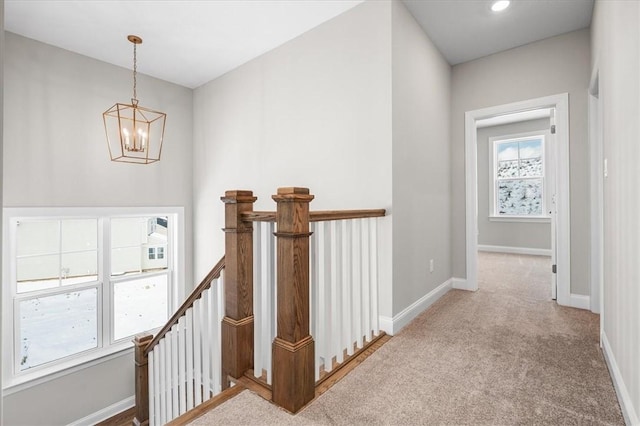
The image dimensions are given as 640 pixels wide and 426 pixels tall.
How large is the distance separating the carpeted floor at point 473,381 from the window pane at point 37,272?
2931 mm

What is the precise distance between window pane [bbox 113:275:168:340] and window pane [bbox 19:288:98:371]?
25cm

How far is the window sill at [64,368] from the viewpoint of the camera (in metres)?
3.19

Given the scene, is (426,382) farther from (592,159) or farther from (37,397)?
(37,397)

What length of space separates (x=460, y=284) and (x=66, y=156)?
4462mm

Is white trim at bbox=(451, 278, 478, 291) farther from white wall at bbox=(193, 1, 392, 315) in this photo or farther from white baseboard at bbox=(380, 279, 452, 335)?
white wall at bbox=(193, 1, 392, 315)

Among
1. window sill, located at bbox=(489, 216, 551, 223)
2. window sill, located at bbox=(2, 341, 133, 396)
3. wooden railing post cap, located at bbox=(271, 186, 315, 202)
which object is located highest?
wooden railing post cap, located at bbox=(271, 186, 315, 202)

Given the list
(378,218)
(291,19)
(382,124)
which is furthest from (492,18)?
(378,218)

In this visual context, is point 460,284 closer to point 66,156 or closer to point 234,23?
point 234,23

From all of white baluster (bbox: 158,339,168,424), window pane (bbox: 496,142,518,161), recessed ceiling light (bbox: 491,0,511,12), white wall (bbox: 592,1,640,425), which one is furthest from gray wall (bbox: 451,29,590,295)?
window pane (bbox: 496,142,518,161)

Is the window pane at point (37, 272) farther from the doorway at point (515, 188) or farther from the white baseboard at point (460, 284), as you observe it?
the doorway at point (515, 188)

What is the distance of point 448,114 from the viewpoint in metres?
3.79

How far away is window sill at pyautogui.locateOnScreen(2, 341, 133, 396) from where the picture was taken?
3189 mm

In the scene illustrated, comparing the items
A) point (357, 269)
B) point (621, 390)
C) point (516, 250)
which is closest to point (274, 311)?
point (357, 269)

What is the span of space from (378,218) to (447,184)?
1.45 metres
